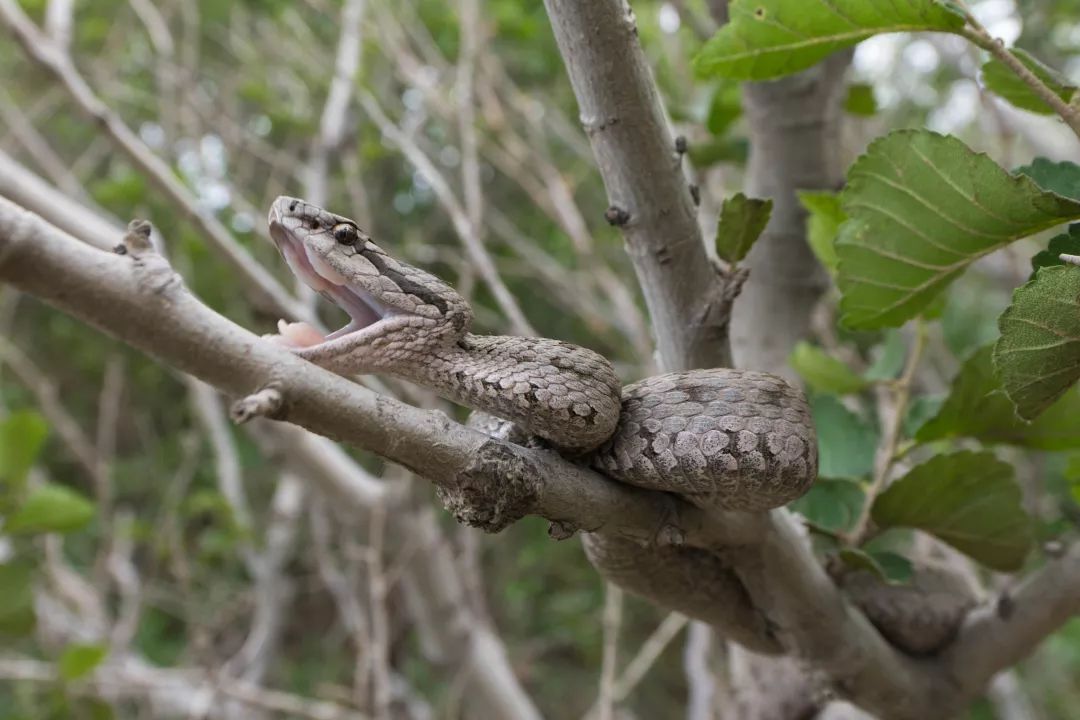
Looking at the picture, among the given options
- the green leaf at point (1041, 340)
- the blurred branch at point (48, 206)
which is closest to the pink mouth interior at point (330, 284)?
the green leaf at point (1041, 340)

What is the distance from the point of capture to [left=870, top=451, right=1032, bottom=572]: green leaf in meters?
1.27

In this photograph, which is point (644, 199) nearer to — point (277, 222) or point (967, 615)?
point (277, 222)

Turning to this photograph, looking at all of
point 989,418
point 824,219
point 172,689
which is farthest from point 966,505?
point 172,689

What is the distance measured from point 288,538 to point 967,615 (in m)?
2.81

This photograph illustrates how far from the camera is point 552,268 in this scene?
3221 millimetres

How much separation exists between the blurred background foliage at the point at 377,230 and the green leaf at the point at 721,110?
1 cm

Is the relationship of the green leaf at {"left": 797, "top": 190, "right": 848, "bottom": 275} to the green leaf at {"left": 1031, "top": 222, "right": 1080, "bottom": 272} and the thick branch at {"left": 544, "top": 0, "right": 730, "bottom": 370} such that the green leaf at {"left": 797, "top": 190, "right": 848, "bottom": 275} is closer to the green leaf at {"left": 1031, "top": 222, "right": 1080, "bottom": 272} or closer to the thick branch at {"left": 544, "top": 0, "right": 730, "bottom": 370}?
the thick branch at {"left": 544, "top": 0, "right": 730, "bottom": 370}

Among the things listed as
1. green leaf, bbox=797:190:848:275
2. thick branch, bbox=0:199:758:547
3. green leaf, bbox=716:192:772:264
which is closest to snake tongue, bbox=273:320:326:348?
thick branch, bbox=0:199:758:547

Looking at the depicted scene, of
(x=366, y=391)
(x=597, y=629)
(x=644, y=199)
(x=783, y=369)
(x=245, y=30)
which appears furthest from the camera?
(x=597, y=629)

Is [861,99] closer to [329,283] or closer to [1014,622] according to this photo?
[1014,622]

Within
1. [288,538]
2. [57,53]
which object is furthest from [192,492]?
[57,53]

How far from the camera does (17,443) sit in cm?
177

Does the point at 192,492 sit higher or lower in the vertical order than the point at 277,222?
higher

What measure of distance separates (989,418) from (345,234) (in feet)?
3.25
